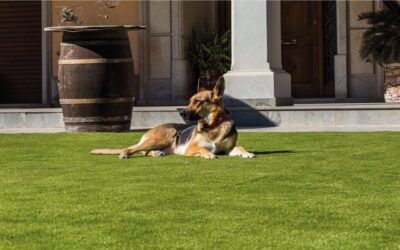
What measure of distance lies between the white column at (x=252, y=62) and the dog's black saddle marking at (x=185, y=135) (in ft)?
17.2

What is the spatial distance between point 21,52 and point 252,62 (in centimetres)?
987

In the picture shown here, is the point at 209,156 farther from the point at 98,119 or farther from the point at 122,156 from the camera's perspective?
the point at 98,119

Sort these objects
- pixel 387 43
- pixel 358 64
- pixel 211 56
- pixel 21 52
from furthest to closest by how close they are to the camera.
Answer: pixel 21 52
pixel 211 56
pixel 358 64
pixel 387 43

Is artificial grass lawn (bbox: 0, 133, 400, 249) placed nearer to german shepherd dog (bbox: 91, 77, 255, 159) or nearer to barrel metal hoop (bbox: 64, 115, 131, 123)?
german shepherd dog (bbox: 91, 77, 255, 159)

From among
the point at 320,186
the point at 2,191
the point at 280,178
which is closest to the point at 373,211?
the point at 320,186

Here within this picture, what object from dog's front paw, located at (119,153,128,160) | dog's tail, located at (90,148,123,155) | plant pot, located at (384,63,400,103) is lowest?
dog's front paw, located at (119,153,128,160)

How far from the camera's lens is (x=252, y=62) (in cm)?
1388

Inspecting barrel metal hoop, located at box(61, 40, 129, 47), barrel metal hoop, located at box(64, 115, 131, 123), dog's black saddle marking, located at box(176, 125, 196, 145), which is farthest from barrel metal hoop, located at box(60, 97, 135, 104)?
dog's black saddle marking, located at box(176, 125, 196, 145)

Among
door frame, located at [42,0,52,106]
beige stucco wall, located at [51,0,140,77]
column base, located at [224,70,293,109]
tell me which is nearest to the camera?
column base, located at [224,70,293,109]

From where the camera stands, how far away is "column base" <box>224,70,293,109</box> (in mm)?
13562

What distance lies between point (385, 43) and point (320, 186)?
40.0ft

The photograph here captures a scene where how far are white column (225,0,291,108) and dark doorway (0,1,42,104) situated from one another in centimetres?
918

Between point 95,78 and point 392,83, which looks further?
point 392,83

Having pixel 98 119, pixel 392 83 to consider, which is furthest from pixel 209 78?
pixel 98 119
